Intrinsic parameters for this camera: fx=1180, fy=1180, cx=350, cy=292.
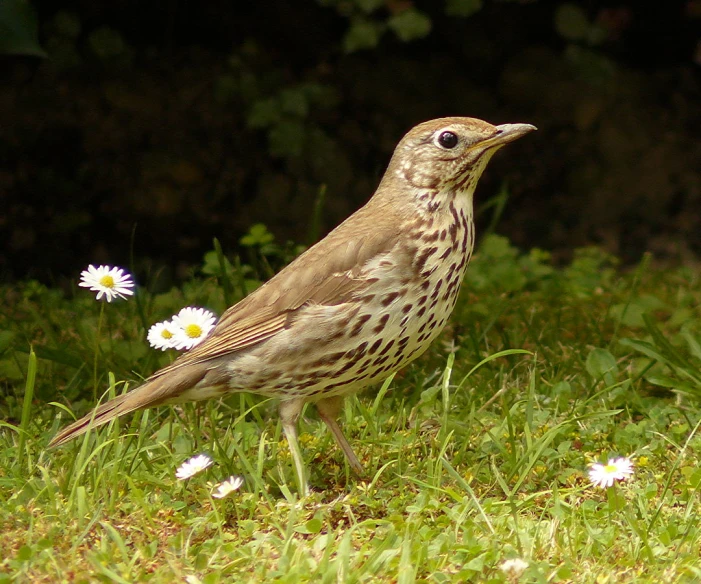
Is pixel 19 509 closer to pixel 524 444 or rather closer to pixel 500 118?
pixel 524 444

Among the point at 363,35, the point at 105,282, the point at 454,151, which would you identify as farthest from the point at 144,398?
the point at 363,35

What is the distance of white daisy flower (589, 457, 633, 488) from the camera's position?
338cm

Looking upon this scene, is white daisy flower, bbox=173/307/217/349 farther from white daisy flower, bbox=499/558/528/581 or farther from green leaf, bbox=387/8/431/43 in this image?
green leaf, bbox=387/8/431/43

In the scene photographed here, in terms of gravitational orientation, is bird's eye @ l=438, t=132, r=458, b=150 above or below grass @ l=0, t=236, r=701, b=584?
above

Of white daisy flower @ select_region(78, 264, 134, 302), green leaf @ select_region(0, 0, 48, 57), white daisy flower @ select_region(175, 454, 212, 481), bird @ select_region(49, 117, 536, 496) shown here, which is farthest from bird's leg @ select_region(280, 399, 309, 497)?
green leaf @ select_region(0, 0, 48, 57)

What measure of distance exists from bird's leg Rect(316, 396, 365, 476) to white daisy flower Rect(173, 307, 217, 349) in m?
0.45

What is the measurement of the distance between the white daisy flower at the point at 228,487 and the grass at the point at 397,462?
0.17 feet

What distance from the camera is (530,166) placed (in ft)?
23.7

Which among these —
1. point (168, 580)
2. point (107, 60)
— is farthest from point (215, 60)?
point (168, 580)

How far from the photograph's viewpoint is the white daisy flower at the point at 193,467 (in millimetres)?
3432

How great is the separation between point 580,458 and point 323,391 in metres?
0.88

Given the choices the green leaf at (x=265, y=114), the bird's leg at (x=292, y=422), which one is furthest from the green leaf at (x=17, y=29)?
the green leaf at (x=265, y=114)

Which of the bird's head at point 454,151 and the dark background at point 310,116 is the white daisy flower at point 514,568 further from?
the dark background at point 310,116

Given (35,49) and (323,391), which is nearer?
(323,391)
